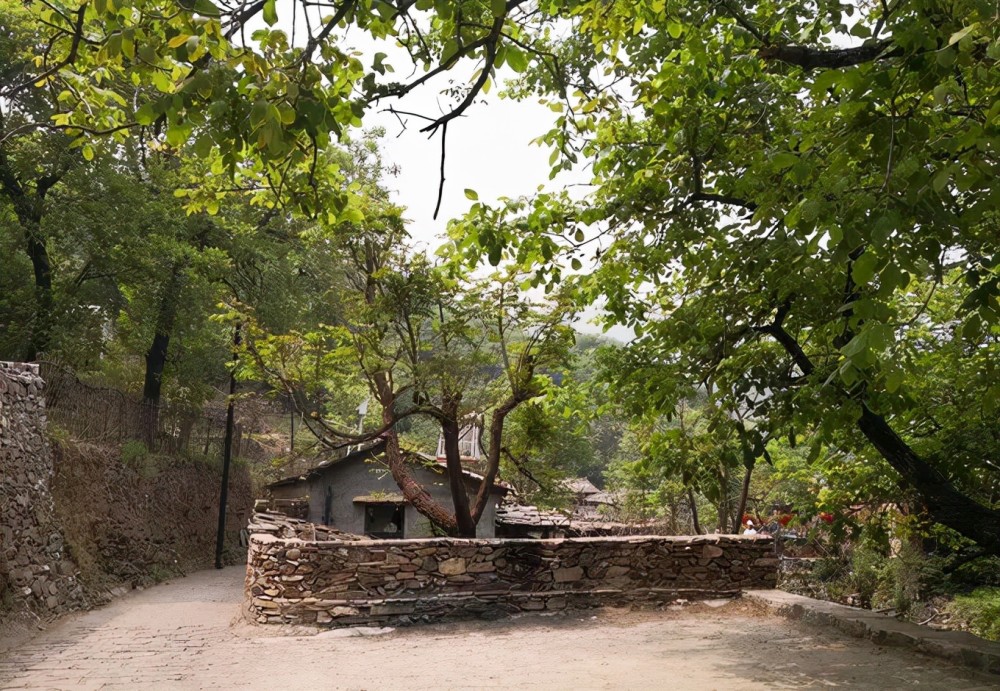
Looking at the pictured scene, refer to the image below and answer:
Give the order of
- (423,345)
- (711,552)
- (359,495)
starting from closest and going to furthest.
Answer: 1. (711,552)
2. (423,345)
3. (359,495)

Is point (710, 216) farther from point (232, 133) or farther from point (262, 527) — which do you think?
point (262, 527)

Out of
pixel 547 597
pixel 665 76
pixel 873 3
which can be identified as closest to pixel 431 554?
pixel 547 597

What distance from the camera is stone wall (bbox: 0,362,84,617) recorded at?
1064 cm

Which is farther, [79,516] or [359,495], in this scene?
[359,495]

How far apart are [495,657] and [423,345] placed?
5.55m

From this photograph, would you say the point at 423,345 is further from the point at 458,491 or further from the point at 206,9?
the point at 206,9

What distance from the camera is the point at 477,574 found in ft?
38.0

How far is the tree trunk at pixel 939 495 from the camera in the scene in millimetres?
6762

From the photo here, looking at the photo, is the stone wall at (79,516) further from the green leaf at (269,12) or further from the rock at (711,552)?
the rock at (711,552)

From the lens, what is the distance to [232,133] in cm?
329

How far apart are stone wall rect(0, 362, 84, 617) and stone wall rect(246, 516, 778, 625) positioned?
119 inches

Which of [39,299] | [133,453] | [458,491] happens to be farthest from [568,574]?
[39,299]

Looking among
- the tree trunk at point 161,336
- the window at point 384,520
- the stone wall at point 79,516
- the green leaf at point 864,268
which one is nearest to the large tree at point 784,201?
the green leaf at point 864,268

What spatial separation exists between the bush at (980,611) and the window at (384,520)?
39.7 feet
